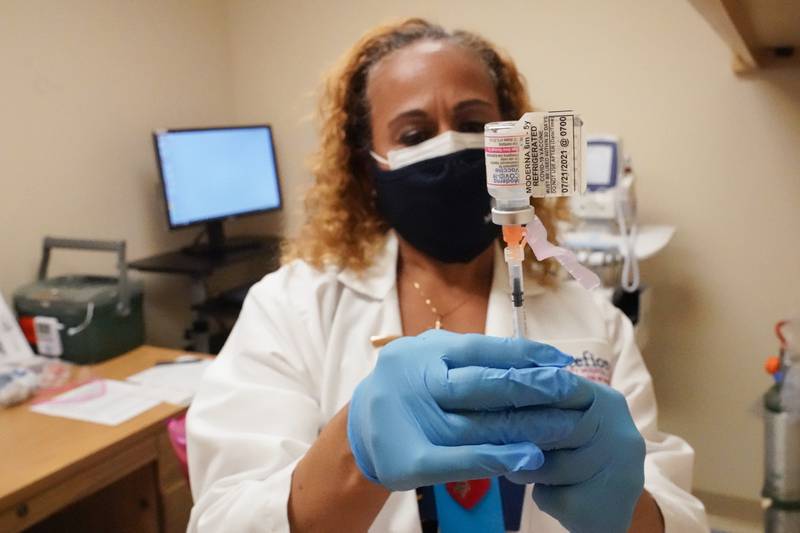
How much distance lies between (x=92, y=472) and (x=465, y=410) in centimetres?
118

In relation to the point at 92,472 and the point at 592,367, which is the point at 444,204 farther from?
the point at 92,472

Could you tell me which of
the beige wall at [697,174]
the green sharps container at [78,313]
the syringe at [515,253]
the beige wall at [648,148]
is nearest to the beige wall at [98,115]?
the beige wall at [648,148]

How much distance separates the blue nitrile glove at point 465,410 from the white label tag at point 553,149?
153 mm

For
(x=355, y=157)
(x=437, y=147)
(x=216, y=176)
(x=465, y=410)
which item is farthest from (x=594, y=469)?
(x=216, y=176)

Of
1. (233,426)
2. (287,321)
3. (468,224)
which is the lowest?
(233,426)

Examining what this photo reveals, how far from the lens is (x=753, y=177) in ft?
6.48

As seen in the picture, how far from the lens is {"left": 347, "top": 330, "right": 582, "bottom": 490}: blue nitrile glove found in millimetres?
574

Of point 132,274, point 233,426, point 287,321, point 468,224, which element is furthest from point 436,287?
point 132,274

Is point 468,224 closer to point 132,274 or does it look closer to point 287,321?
point 287,321

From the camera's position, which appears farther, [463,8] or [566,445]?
[463,8]

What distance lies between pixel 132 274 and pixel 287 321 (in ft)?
5.39

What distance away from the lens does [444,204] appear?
3.28 ft

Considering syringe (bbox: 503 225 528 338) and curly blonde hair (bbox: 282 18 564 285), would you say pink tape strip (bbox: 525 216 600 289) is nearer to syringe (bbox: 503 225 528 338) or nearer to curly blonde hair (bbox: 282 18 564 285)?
syringe (bbox: 503 225 528 338)

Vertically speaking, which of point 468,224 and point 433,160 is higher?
point 433,160
